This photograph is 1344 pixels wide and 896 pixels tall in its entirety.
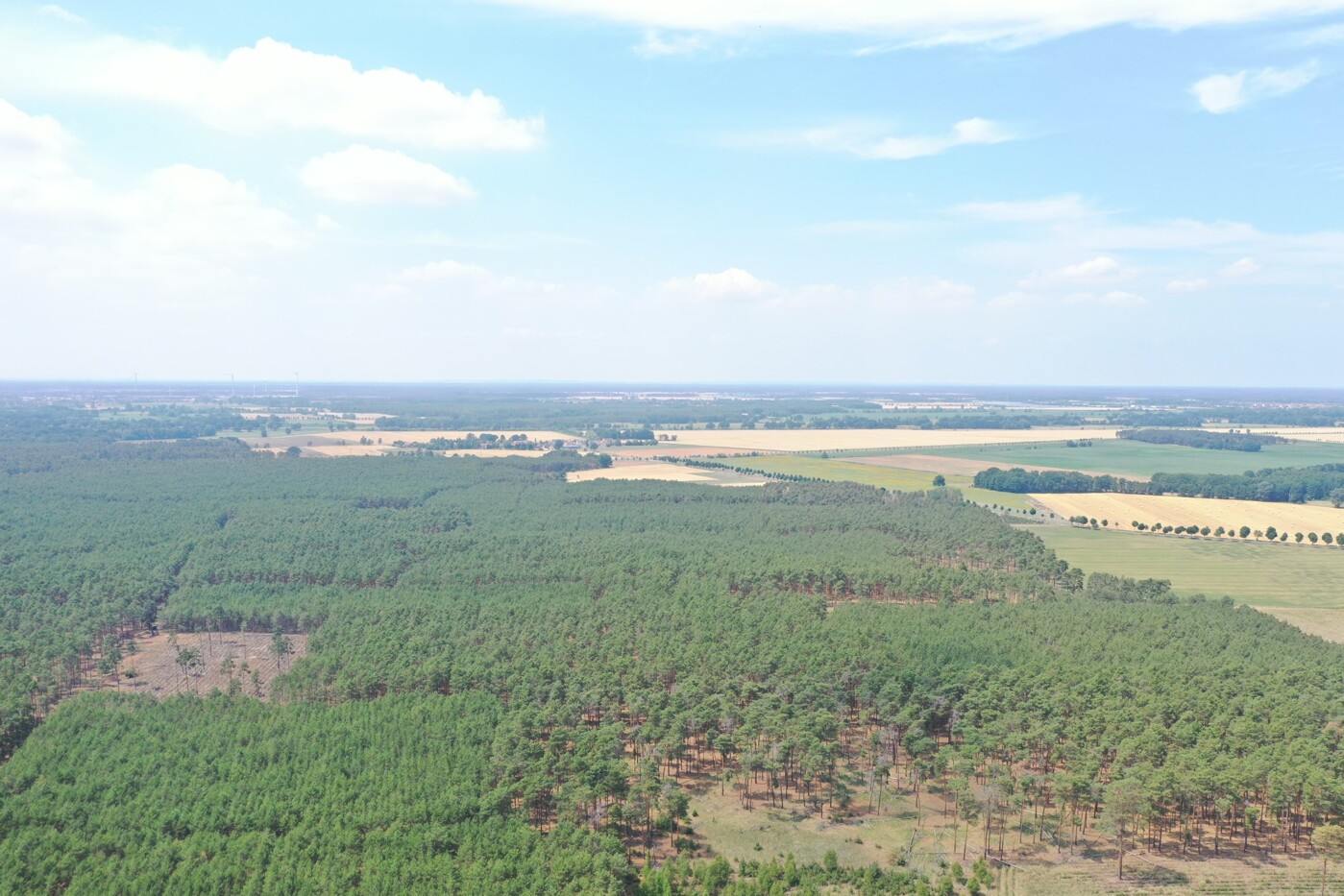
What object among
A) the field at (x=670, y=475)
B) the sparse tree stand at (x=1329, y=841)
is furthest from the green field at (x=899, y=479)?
the sparse tree stand at (x=1329, y=841)

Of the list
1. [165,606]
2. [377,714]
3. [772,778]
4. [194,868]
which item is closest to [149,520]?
[165,606]

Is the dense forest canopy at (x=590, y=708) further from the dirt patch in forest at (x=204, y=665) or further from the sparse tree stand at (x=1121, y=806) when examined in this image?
the dirt patch in forest at (x=204, y=665)

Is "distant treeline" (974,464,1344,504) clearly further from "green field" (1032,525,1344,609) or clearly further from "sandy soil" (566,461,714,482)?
"sandy soil" (566,461,714,482)

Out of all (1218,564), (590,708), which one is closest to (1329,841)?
(590,708)

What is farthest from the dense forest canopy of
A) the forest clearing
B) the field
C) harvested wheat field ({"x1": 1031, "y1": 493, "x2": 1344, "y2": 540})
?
the field

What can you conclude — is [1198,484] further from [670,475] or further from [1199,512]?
[670,475]
